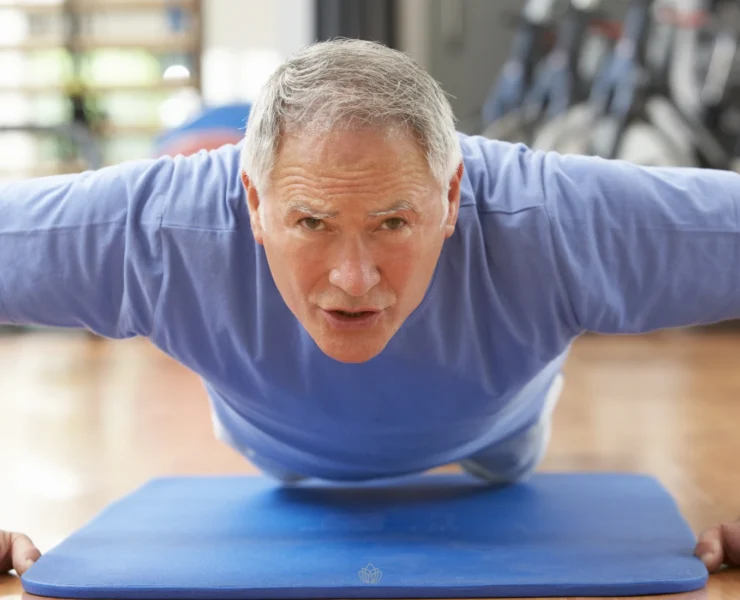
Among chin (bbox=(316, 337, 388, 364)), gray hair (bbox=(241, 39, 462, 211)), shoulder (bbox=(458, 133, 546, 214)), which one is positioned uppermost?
gray hair (bbox=(241, 39, 462, 211))

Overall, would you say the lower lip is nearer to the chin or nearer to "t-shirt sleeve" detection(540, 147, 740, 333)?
the chin

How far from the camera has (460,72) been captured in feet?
17.0

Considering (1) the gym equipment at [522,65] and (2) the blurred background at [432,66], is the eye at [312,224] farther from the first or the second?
(1) the gym equipment at [522,65]

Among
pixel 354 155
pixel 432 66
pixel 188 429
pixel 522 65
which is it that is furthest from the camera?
pixel 432 66

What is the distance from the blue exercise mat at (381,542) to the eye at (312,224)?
431mm

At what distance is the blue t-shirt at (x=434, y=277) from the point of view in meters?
1.27

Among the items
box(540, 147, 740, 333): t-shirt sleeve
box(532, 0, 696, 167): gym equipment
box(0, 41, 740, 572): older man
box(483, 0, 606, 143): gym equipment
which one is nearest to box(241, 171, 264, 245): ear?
box(0, 41, 740, 572): older man

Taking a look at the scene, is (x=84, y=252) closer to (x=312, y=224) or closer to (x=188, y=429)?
(x=312, y=224)

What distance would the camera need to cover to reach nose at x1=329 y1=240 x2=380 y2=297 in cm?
109

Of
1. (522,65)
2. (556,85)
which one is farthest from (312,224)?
(522,65)

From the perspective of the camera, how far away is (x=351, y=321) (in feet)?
3.75

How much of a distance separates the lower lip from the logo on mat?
0.32 metres

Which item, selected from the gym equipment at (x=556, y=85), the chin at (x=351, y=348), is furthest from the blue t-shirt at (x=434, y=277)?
the gym equipment at (x=556, y=85)

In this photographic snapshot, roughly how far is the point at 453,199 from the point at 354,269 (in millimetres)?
194
